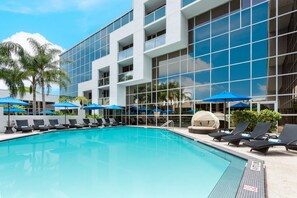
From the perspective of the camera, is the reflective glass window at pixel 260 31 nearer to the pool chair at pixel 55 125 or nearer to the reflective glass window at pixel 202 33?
the reflective glass window at pixel 202 33

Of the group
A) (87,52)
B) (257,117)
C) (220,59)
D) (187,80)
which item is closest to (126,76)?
(187,80)

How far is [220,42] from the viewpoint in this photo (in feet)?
53.1

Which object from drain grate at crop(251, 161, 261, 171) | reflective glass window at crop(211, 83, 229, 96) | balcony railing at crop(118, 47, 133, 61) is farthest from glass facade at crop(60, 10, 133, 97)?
drain grate at crop(251, 161, 261, 171)

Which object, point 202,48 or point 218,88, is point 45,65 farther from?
point 218,88

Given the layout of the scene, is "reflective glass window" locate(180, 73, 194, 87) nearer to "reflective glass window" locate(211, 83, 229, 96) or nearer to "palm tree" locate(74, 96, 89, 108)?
"reflective glass window" locate(211, 83, 229, 96)

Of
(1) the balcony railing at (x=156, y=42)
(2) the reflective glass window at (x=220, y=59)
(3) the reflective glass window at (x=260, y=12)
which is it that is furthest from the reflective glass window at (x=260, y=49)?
(1) the balcony railing at (x=156, y=42)

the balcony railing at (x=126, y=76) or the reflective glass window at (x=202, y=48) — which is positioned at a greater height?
the reflective glass window at (x=202, y=48)

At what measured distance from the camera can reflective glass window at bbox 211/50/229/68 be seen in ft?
51.2

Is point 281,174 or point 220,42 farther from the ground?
point 220,42

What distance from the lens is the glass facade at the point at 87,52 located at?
1016 inches

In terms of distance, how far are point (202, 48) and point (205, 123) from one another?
701 centimetres

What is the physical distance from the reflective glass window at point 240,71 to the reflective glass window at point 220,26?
343cm

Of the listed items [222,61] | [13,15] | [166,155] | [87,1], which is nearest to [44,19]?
[13,15]

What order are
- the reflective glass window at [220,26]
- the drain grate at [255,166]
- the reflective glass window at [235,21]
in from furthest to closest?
1. the reflective glass window at [220,26]
2. the reflective glass window at [235,21]
3. the drain grate at [255,166]
